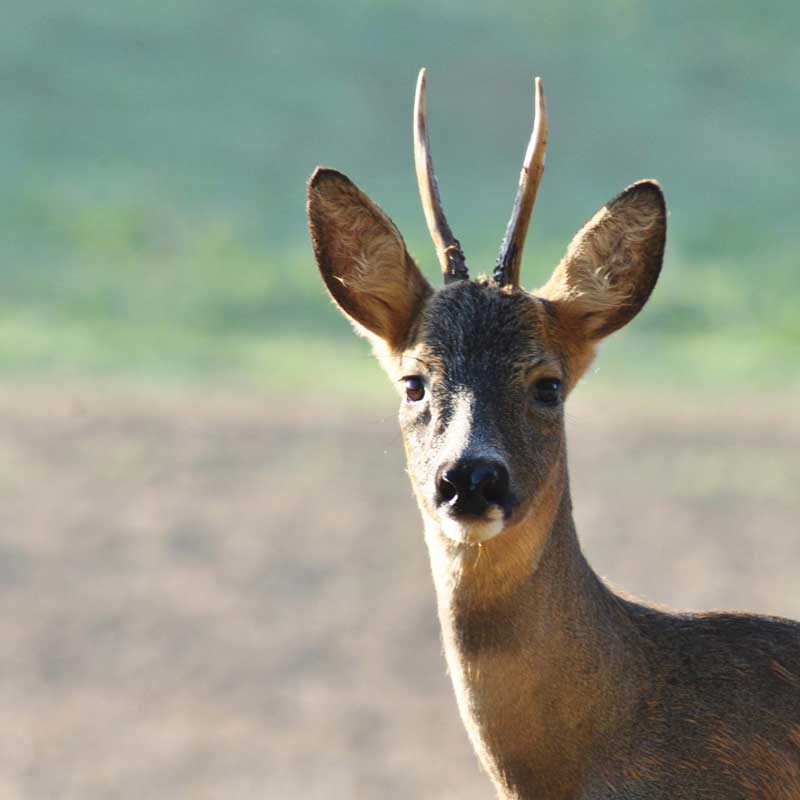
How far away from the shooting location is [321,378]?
126 ft

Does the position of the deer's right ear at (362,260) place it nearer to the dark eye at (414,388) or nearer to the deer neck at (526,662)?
the dark eye at (414,388)

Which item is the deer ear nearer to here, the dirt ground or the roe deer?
the roe deer

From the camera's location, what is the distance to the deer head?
27.7 feet

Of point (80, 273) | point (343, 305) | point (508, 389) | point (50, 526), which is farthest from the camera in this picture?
point (80, 273)

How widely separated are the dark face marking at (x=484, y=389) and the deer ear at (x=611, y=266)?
22cm

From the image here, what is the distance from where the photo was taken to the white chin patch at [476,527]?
8.29 m

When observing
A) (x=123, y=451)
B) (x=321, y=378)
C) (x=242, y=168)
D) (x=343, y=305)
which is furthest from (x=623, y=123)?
(x=343, y=305)

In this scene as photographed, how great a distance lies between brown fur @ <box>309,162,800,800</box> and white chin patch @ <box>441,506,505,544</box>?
0.08 metres

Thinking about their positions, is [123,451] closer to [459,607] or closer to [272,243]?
[272,243]

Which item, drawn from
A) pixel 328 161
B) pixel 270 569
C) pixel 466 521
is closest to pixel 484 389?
pixel 466 521

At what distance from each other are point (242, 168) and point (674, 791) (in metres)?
44.2

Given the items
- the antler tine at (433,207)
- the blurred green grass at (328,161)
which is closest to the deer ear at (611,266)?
the antler tine at (433,207)

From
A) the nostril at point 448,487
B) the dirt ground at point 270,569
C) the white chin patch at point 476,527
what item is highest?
the nostril at point 448,487

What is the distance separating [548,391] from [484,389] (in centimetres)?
32
